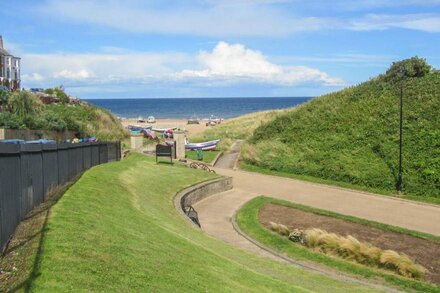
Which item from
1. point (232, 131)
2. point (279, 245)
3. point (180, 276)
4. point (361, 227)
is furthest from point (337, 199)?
point (232, 131)

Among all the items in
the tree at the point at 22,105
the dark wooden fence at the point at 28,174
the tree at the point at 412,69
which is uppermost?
the tree at the point at 412,69

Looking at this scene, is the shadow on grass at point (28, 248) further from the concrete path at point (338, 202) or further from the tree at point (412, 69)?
the tree at point (412, 69)

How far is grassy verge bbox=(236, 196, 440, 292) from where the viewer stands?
1205cm

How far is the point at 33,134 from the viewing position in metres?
28.0

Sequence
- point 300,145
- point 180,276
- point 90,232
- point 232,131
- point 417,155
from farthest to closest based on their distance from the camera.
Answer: point 232,131
point 300,145
point 417,155
point 90,232
point 180,276

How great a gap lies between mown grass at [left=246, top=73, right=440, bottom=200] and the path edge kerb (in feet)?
24.4

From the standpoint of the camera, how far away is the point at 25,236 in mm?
8523

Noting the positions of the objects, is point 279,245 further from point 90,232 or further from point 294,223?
point 90,232

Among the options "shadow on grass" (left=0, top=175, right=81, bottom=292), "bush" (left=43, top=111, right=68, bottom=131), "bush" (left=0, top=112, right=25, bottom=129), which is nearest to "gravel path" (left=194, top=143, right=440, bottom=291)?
"shadow on grass" (left=0, top=175, right=81, bottom=292)

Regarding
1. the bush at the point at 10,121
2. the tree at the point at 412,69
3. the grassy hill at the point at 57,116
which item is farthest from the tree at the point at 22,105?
the tree at the point at 412,69

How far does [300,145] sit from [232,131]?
16379 mm

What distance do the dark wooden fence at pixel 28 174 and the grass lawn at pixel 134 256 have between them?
593mm

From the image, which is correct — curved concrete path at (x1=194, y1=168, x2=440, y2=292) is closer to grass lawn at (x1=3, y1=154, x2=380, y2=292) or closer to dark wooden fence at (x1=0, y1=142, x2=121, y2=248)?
grass lawn at (x1=3, y1=154, x2=380, y2=292)

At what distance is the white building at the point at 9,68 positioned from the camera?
6388cm
